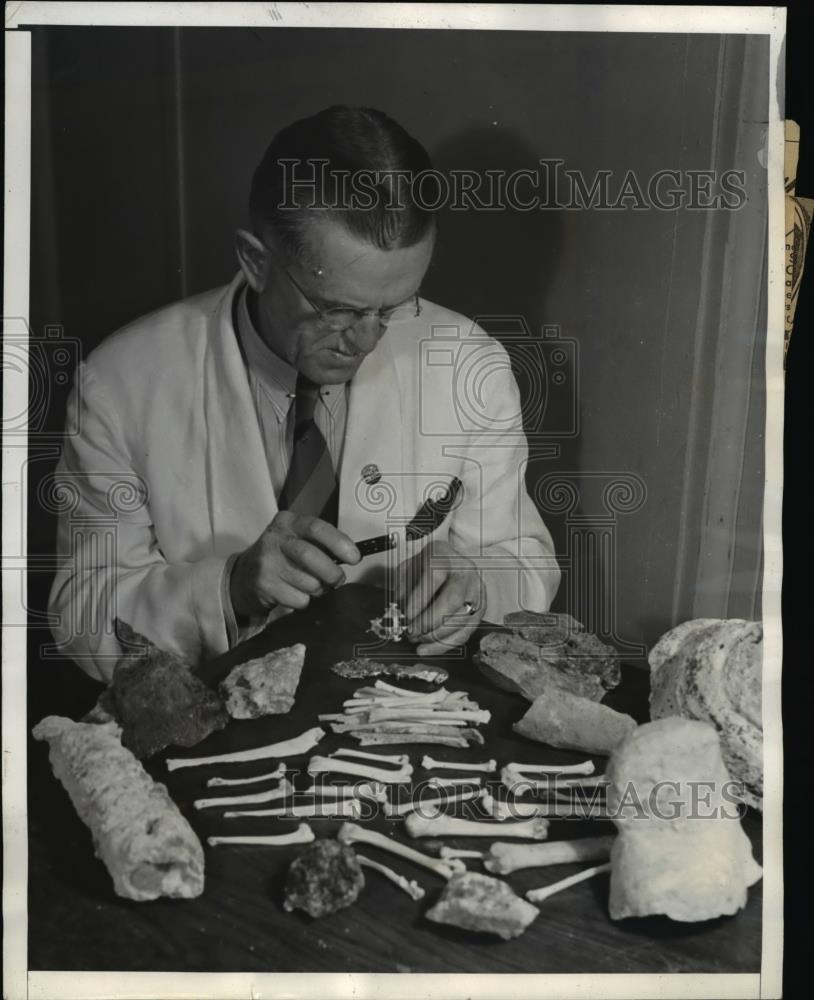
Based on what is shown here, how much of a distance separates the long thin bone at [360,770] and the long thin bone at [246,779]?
7cm

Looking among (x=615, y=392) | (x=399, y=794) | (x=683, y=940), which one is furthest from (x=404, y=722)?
(x=615, y=392)

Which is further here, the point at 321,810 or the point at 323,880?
the point at 321,810

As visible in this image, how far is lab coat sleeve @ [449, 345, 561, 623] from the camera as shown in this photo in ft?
8.59

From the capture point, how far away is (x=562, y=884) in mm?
2303

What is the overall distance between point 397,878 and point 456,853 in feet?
0.47

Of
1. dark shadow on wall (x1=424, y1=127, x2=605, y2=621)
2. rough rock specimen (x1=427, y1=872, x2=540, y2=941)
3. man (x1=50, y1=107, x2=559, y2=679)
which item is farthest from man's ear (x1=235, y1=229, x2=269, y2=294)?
rough rock specimen (x1=427, y1=872, x2=540, y2=941)

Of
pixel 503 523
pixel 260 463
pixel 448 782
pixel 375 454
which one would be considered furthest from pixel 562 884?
pixel 260 463

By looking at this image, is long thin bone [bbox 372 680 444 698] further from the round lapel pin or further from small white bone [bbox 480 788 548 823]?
the round lapel pin

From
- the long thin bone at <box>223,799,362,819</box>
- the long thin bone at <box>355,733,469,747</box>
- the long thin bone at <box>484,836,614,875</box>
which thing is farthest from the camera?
the long thin bone at <box>355,733,469,747</box>

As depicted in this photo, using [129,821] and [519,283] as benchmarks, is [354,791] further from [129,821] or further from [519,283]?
[519,283]

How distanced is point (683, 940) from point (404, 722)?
0.78 m

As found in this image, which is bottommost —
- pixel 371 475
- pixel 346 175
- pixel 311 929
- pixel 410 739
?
pixel 311 929

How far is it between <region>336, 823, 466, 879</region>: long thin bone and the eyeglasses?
1.17 meters

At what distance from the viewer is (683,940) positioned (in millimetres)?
2311
